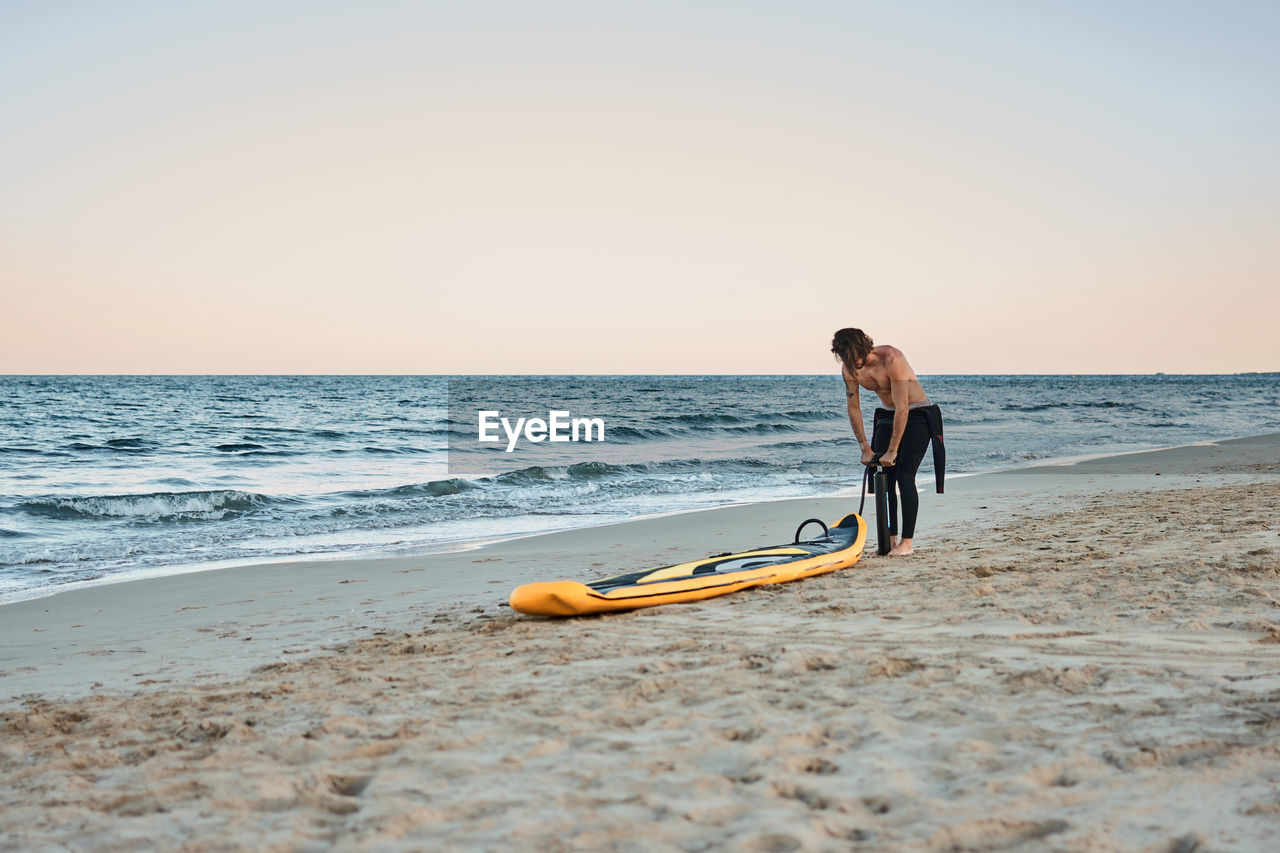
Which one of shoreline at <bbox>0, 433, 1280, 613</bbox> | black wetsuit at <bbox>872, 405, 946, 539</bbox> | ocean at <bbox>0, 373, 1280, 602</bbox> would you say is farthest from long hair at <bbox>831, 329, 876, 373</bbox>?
ocean at <bbox>0, 373, 1280, 602</bbox>

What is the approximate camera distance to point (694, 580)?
508 cm

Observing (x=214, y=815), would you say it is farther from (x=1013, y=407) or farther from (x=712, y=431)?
(x=1013, y=407)

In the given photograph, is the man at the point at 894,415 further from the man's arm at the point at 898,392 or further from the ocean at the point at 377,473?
the ocean at the point at 377,473

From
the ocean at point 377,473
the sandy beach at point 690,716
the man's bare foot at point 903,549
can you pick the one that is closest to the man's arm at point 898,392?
the man's bare foot at point 903,549

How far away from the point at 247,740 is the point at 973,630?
3036mm

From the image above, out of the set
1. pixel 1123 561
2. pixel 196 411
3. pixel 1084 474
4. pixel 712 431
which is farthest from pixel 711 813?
pixel 196 411

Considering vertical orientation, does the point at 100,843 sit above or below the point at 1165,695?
below

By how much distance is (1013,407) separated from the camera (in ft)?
129

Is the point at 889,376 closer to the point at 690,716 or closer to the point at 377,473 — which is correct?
the point at 690,716

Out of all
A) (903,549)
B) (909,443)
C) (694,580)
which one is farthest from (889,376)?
(694,580)
